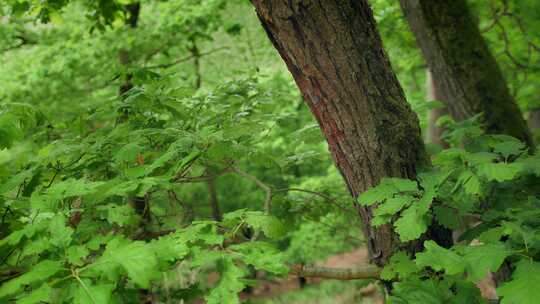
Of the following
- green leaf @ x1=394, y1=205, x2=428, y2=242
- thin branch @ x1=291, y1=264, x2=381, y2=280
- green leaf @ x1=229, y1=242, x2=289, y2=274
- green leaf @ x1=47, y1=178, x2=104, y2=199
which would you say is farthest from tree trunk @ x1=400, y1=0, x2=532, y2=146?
green leaf @ x1=47, y1=178, x2=104, y2=199

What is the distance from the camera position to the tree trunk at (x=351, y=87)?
188 centimetres

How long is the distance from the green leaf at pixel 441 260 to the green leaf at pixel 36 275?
1100 mm

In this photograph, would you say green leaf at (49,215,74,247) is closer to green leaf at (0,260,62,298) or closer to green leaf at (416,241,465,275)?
Result: green leaf at (0,260,62,298)

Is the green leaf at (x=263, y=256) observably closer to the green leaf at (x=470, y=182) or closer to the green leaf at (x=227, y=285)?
the green leaf at (x=227, y=285)

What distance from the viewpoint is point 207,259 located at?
1471 mm

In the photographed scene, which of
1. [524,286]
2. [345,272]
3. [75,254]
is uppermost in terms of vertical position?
[75,254]

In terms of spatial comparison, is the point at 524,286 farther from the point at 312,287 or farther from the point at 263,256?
the point at 312,287

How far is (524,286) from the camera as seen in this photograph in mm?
1268

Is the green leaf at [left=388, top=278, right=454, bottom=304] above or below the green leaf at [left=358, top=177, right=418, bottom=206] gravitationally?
below

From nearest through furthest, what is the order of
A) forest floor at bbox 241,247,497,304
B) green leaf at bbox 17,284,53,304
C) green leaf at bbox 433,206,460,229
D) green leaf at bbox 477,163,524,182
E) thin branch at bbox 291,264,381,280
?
green leaf at bbox 17,284,53,304, green leaf at bbox 477,163,524,182, green leaf at bbox 433,206,460,229, thin branch at bbox 291,264,381,280, forest floor at bbox 241,247,497,304

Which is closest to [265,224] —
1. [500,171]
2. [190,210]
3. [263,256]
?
[263,256]

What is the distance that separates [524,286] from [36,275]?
1.30m

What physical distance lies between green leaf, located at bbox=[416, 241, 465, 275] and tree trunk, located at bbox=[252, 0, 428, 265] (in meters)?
0.62

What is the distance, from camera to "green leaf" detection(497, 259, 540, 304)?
124cm
